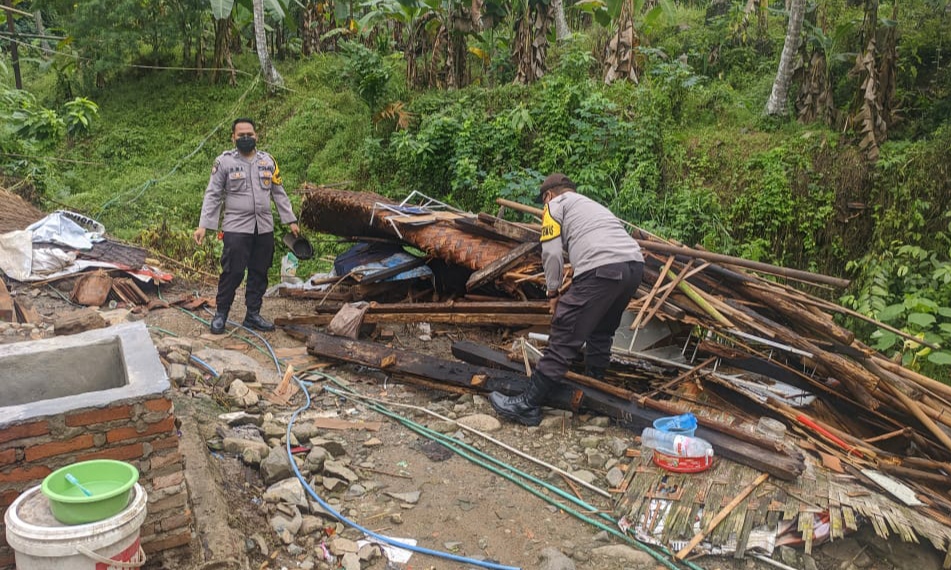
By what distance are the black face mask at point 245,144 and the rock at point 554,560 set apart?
4.57 metres

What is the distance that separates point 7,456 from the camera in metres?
2.78

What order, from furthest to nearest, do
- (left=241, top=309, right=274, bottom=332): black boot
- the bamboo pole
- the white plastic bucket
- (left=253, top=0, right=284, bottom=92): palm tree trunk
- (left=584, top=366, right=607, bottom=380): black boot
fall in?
(left=253, top=0, right=284, bottom=92): palm tree trunk → (left=241, top=309, right=274, bottom=332): black boot → (left=584, top=366, right=607, bottom=380): black boot → the bamboo pole → the white plastic bucket

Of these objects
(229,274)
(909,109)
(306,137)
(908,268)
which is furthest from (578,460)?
(306,137)

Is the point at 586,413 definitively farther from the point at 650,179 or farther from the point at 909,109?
the point at 909,109

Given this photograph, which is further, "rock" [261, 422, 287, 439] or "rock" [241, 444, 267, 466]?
"rock" [261, 422, 287, 439]

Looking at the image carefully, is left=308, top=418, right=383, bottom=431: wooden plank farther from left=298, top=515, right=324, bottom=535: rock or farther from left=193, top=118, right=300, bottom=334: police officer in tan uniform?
left=193, top=118, right=300, bottom=334: police officer in tan uniform

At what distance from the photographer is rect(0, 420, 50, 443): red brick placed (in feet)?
9.01

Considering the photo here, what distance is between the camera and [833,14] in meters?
10.6

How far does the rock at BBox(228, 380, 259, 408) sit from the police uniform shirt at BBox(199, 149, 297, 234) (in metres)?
1.79

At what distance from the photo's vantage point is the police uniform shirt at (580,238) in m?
4.74

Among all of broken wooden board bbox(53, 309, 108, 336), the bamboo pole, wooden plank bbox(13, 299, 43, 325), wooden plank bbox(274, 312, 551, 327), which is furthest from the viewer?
wooden plank bbox(13, 299, 43, 325)

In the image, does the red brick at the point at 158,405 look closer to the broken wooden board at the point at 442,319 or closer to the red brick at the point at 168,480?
the red brick at the point at 168,480

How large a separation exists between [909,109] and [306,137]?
1080 cm

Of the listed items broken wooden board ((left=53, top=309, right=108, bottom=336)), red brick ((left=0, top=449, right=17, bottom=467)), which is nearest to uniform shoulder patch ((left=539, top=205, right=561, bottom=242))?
red brick ((left=0, top=449, right=17, bottom=467))
